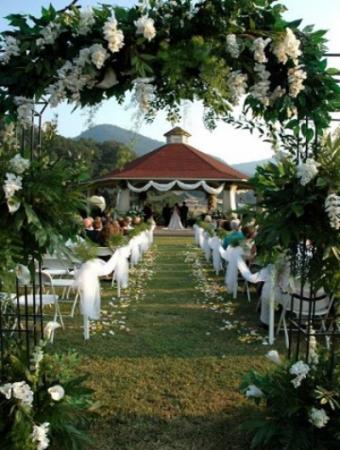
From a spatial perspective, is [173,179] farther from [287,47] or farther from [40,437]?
[40,437]

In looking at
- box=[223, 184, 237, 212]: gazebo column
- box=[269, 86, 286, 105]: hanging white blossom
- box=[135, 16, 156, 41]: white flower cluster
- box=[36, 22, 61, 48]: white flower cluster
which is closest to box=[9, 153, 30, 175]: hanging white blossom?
box=[36, 22, 61, 48]: white flower cluster

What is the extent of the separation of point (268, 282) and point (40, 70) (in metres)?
4.47

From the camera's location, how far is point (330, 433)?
3600 mm

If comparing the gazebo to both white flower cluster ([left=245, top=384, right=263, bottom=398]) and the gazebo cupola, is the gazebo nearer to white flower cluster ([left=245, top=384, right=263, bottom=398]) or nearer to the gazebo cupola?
the gazebo cupola

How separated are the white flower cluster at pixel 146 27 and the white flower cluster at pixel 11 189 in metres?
1.22

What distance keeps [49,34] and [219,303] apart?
260 inches

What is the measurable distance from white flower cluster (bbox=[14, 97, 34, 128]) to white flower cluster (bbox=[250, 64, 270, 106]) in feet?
5.09

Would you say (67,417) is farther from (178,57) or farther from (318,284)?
(178,57)

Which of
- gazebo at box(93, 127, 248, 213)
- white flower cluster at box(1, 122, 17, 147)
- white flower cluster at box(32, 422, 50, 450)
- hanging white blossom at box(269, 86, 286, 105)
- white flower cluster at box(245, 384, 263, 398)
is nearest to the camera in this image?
white flower cluster at box(32, 422, 50, 450)

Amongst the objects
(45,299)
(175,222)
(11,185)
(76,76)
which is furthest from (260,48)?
(175,222)

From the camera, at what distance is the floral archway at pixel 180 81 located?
332 centimetres

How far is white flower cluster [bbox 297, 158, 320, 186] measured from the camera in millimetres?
3391

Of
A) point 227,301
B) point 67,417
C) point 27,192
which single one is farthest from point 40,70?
point 227,301

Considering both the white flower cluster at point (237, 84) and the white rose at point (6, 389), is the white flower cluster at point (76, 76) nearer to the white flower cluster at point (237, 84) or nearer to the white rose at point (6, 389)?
the white flower cluster at point (237, 84)
